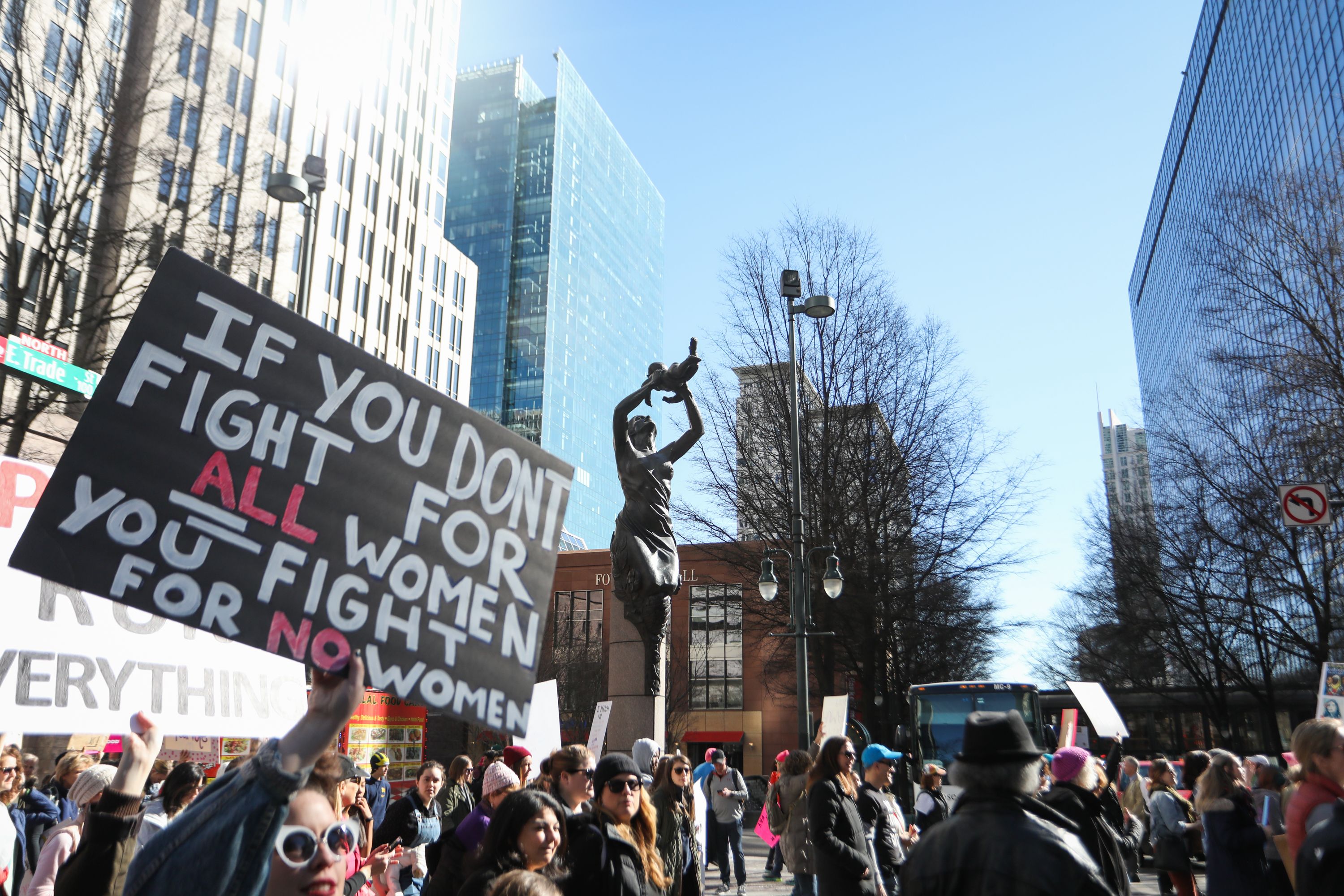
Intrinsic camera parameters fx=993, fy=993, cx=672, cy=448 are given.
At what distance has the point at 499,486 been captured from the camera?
3.09 m

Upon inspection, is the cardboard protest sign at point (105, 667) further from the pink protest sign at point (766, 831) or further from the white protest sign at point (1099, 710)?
the white protest sign at point (1099, 710)

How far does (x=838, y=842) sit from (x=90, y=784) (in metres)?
3.72

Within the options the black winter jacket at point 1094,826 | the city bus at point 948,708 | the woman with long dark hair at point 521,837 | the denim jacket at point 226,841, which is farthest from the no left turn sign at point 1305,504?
the denim jacket at point 226,841

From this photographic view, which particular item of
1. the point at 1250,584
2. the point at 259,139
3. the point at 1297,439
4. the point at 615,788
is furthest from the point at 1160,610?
the point at 615,788

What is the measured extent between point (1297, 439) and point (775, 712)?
3926cm

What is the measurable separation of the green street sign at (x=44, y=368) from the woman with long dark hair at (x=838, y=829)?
1080 centimetres

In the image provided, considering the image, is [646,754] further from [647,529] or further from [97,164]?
[97,164]

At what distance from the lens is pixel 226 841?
5.64 ft

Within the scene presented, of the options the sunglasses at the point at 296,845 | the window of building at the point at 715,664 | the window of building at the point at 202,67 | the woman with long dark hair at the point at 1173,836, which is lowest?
the woman with long dark hair at the point at 1173,836

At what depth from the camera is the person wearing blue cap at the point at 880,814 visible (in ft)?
20.6

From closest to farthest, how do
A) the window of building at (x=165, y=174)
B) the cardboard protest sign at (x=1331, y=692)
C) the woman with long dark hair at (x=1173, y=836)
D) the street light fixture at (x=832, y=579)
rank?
the woman with long dark hair at (x=1173, y=836) → the cardboard protest sign at (x=1331, y=692) → the window of building at (x=165, y=174) → the street light fixture at (x=832, y=579)

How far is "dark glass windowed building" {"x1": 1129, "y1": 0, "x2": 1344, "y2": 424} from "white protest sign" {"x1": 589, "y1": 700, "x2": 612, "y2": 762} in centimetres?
1800

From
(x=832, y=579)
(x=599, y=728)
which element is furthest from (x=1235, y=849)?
(x=832, y=579)

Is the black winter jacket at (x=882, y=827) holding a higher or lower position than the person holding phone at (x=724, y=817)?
higher
